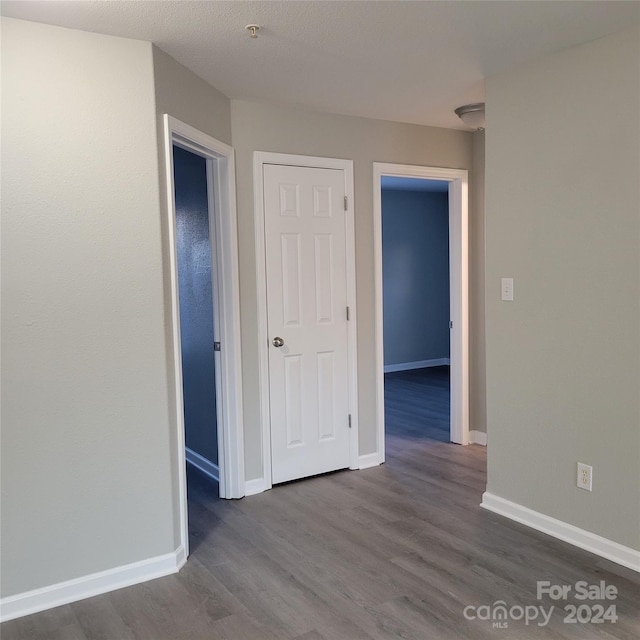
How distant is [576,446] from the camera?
2980 millimetres

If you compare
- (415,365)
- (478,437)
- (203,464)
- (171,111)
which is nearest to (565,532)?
(478,437)

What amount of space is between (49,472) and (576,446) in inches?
94.7

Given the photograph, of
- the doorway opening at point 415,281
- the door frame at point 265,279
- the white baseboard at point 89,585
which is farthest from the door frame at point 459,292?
the doorway opening at point 415,281

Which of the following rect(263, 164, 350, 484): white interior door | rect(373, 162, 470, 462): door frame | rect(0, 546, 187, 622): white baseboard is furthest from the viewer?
rect(373, 162, 470, 462): door frame

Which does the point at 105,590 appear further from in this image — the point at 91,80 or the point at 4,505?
the point at 91,80

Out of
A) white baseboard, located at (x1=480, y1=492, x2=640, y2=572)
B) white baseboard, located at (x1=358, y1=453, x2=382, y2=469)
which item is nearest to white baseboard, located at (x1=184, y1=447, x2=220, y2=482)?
white baseboard, located at (x1=358, y1=453, x2=382, y2=469)

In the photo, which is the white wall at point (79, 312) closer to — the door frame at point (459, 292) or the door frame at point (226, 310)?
the door frame at point (226, 310)

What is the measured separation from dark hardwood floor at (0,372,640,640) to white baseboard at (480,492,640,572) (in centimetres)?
5

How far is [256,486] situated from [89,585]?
129 centimetres

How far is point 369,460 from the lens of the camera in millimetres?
4215

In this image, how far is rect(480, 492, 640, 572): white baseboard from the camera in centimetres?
276

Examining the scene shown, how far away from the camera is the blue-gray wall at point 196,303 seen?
159 inches

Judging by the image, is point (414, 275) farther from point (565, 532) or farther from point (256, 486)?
point (565, 532)

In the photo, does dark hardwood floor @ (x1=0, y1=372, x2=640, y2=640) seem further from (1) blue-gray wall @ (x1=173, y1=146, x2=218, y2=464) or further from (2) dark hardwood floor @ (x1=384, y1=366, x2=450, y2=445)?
(2) dark hardwood floor @ (x1=384, y1=366, x2=450, y2=445)
